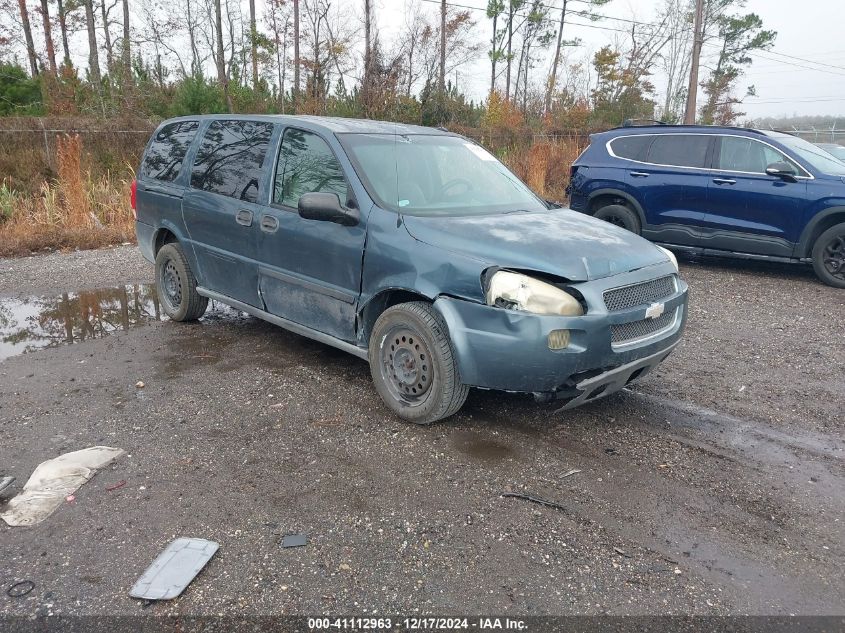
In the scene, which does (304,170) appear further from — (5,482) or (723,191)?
(723,191)

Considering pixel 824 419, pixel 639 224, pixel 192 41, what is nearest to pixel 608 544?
pixel 824 419

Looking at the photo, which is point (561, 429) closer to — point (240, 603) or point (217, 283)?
point (240, 603)

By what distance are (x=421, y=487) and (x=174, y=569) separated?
48.8 inches

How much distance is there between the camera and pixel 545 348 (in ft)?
11.2

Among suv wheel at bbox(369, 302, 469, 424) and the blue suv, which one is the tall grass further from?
suv wheel at bbox(369, 302, 469, 424)

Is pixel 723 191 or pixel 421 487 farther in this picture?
pixel 723 191

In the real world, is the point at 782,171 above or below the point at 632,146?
below

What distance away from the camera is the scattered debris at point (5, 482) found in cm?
321

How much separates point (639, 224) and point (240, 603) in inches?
318

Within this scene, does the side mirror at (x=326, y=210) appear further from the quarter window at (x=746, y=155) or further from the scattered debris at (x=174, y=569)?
the quarter window at (x=746, y=155)

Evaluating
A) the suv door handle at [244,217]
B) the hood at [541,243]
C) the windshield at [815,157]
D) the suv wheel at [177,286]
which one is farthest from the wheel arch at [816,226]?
the suv wheel at [177,286]

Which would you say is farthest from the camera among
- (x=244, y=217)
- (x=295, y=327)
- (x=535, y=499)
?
(x=244, y=217)

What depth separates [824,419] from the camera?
4.25 m

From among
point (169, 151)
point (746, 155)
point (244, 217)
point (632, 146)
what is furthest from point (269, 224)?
point (746, 155)
